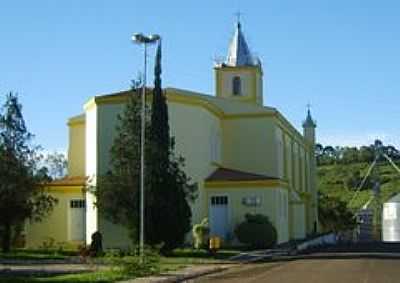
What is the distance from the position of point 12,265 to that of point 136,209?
31.1 ft

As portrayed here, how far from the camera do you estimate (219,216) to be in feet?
163

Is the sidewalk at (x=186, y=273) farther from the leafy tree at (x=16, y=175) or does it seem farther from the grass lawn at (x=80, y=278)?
the leafy tree at (x=16, y=175)

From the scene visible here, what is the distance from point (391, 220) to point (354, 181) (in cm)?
3171

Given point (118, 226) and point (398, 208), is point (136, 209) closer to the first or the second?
point (118, 226)

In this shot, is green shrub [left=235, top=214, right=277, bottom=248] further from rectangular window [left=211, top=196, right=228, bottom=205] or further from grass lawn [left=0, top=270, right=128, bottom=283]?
grass lawn [left=0, top=270, right=128, bottom=283]

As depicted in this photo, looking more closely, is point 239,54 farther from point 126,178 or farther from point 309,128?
point 126,178

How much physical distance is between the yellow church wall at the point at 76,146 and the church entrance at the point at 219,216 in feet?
35.6

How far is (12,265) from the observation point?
3247cm

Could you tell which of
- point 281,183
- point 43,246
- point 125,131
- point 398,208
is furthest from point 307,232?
point 125,131

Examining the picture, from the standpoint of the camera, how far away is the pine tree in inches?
1526

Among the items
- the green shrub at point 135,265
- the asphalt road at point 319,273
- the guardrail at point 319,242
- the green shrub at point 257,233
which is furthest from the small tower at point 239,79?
the green shrub at point 135,265

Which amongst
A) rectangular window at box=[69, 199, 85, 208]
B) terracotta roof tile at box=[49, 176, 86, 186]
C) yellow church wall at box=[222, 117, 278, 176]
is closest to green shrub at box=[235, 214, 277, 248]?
yellow church wall at box=[222, 117, 278, 176]

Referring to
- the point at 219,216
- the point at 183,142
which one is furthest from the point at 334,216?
the point at 183,142

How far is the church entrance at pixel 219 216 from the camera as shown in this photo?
49406 millimetres
